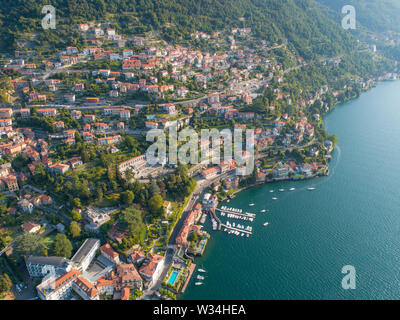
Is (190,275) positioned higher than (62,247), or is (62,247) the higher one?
(62,247)

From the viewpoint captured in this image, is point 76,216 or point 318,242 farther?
point 318,242

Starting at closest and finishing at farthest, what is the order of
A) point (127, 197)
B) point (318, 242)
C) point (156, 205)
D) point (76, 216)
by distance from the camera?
point (76, 216) → point (318, 242) → point (156, 205) → point (127, 197)

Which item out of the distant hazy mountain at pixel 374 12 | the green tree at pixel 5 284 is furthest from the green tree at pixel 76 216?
the distant hazy mountain at pixel 374 12

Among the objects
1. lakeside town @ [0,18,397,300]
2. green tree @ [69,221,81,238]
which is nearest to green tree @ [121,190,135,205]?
lakeside town @ [0,18,397,300]

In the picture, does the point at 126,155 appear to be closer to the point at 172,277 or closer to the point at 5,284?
the point at 172,277

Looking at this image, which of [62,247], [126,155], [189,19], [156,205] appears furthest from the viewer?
[189,19]

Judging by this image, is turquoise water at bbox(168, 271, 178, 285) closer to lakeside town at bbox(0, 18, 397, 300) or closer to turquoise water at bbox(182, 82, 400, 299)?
lakeside town at bbox(0, 18, 397, 300)

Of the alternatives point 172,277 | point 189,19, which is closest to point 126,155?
point 172,277
